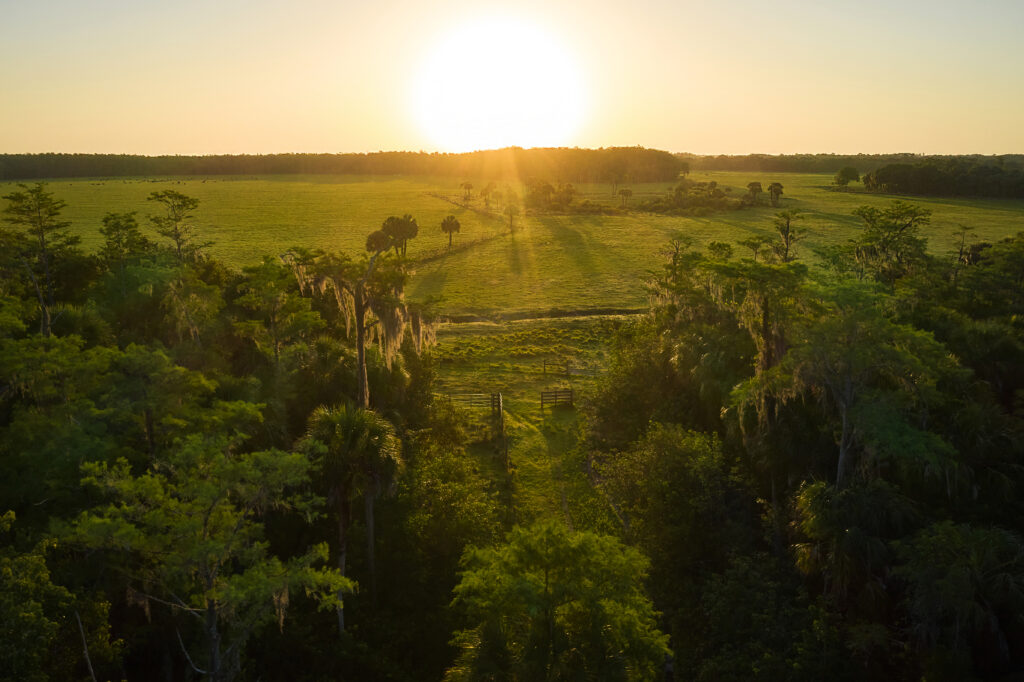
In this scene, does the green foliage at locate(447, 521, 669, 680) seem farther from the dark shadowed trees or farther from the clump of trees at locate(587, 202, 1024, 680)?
the dark shadowed trees

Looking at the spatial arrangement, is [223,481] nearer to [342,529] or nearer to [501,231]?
[342,529]

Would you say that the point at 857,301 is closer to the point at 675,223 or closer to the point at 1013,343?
the point at 1013,343

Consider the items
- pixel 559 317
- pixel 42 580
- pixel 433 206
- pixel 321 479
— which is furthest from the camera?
pixel 433 206

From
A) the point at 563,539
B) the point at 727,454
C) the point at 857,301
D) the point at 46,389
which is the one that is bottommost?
the point at 727,454

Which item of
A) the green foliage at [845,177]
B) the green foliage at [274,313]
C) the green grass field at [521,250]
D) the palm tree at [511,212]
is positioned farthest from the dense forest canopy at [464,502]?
the green foliage at [845,177]

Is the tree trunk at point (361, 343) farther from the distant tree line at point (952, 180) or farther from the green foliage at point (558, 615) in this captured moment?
the distant tree line at point (952, 180)

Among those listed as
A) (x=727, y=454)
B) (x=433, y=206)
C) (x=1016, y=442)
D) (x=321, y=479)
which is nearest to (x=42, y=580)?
(x=321, y=479)
